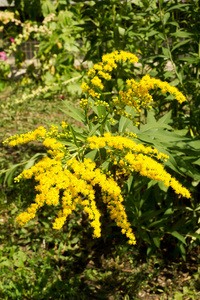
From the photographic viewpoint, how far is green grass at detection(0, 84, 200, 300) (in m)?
3.04

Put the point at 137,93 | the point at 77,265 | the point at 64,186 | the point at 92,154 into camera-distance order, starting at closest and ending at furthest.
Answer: the point at 64,186, the point at 137,93, the point at 92,154, the point at 77,265

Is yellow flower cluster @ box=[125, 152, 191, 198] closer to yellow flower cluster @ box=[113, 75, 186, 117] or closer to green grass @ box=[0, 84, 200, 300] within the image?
yellow flower cluster @ box=[113, 75, 186, 117]

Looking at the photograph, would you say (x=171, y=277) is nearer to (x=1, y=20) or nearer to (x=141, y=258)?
(x=141, y=258)

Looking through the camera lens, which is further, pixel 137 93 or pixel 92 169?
pixel 137 93

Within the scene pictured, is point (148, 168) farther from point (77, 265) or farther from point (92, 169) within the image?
point (77, 265)

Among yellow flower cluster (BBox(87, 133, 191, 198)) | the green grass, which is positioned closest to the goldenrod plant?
yellow flower cluster (BBox(87, 133, 191, 198))

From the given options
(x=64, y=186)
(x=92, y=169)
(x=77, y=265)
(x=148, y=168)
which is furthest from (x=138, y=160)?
(x=77, y=265)

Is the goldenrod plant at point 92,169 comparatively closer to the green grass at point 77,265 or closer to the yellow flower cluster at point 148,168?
the yellow flower cluster at point 148,168

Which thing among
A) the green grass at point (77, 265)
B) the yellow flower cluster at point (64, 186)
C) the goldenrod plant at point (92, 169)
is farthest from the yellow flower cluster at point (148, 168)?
the green grass at point (77, 265)

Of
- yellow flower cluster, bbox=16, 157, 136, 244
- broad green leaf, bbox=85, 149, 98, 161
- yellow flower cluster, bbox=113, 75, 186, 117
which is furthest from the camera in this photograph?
broad green leaf, bbox=85, 149, 98, 161

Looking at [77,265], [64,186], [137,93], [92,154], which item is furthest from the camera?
[77,265]

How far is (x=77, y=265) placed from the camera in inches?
134

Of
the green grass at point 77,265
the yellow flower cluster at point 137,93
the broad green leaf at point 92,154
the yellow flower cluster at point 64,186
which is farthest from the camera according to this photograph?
the green grass at point 77,265

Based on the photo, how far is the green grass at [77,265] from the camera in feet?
9.98
